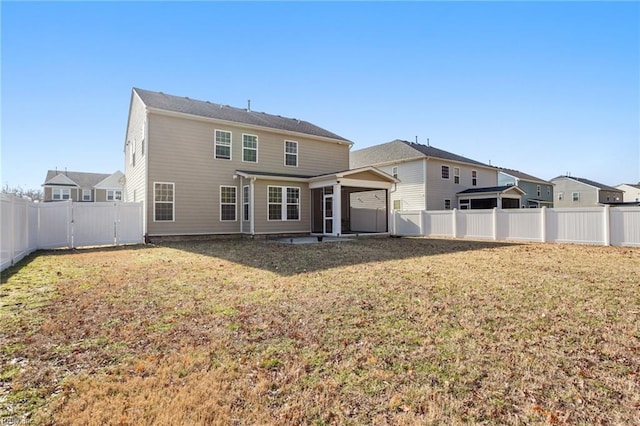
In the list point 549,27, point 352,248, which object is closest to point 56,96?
point 352,248

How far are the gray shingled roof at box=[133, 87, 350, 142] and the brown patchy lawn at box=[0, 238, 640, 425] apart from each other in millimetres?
10796

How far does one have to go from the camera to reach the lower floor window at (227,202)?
1619 centimetres

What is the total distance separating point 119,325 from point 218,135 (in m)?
13.4

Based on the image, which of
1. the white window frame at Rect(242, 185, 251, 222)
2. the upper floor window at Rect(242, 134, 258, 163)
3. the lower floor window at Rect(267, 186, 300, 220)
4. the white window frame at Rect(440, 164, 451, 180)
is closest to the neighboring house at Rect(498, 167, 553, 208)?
the white window frame at Rect(440, 164, 451, 180)

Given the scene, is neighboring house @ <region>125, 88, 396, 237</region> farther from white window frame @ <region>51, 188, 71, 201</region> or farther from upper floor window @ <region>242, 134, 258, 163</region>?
white window frame @ <region>51, 188, 71, 201</region>

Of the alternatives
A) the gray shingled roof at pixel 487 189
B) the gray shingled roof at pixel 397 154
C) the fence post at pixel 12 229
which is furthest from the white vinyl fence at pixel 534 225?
the fence post at pixel 12 229

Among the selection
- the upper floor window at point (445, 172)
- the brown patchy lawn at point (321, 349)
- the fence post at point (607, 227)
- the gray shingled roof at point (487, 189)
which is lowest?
the brown patchy lawn at point (321, 349)

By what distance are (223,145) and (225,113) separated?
222cm

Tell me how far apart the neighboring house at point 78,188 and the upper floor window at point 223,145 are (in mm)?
36671

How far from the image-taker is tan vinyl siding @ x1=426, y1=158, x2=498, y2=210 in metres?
24.3

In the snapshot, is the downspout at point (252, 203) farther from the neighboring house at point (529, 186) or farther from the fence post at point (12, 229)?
the neighboring house at point (529, 186)

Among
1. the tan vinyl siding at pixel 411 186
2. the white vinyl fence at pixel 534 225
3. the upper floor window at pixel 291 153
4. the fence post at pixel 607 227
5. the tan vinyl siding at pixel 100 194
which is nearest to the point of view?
the white vinyl fence at pixel 534 225

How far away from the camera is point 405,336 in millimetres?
3660

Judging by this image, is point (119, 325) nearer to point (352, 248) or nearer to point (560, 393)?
point (560, 393)
